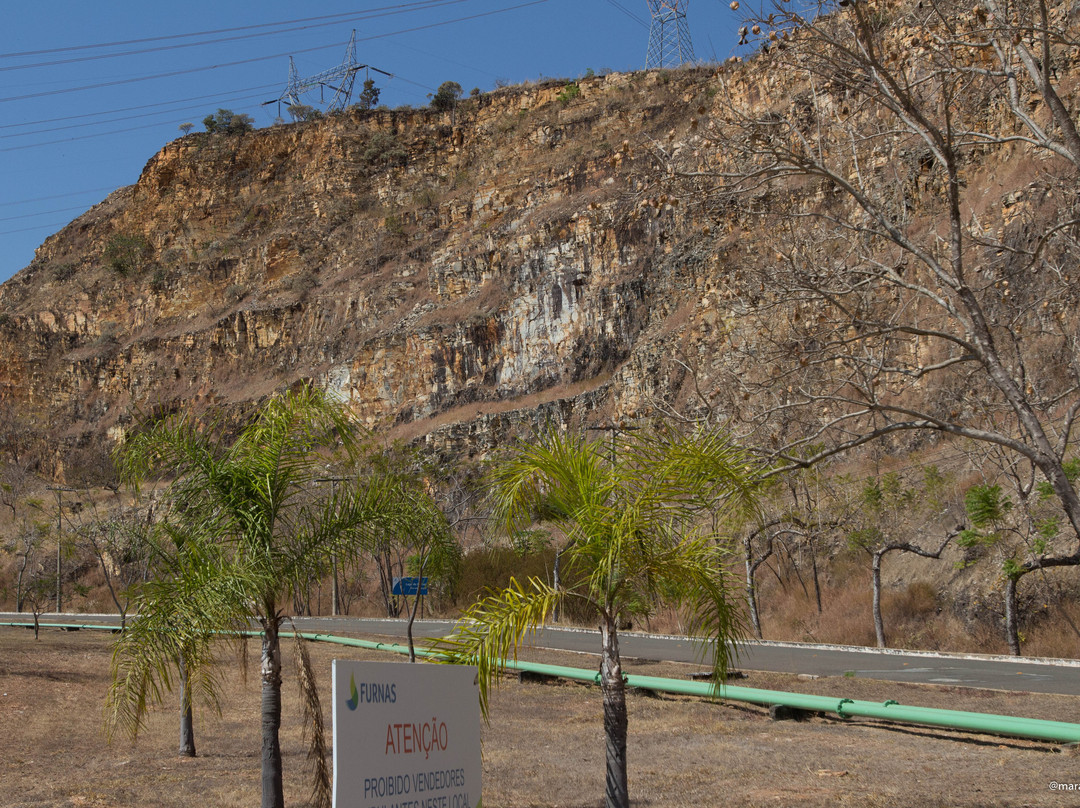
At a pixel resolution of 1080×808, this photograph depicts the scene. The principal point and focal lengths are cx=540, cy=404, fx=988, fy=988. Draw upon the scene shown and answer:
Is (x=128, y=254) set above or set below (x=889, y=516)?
above

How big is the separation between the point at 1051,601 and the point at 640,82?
187 feet

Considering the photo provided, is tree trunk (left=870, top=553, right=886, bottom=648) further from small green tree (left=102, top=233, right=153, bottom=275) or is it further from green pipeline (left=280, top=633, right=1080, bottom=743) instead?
small green tree (left=102, top=233, right=153, bottom=275)

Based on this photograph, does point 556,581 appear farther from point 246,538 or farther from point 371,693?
point 371,693

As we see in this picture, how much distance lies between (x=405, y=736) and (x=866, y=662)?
16626 millimetres

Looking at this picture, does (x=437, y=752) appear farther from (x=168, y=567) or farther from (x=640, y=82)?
(x=640, y=82)

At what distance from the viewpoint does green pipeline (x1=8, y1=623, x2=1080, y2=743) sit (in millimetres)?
10367

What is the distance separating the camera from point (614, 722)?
808 cm

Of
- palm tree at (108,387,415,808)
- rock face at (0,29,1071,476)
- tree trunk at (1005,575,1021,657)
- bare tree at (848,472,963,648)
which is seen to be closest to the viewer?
palm tree at (108,387,415,808)

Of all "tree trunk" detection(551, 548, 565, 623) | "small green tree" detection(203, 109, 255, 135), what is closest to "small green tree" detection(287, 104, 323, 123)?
"small green tree" detection(203, 109, 255, 135)

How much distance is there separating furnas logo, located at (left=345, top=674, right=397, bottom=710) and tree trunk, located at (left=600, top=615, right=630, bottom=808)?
10.2 feet

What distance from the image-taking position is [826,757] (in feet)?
36.0

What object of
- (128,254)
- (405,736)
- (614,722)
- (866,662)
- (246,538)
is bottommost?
(866,662)

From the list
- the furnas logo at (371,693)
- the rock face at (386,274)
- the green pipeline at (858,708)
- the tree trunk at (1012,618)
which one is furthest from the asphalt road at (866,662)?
the rock face at (386,274)

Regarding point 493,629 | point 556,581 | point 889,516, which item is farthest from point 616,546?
point 889,516
